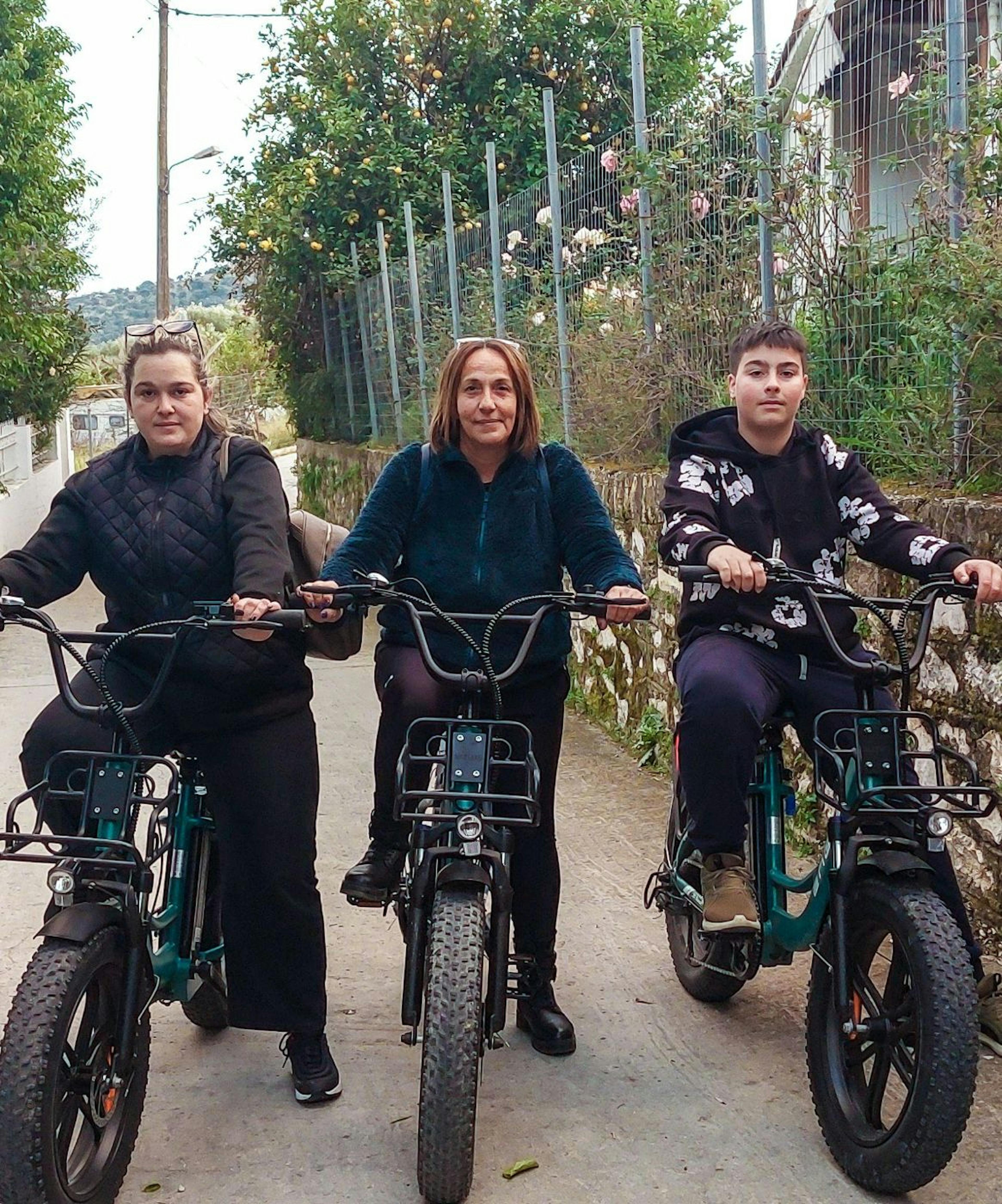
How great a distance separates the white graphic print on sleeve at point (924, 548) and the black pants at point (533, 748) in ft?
3.14

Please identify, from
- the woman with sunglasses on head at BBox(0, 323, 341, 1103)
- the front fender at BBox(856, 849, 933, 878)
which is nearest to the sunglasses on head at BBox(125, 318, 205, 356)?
the woman with sunglasses on head at BBox(0, 323, 341, 1103)

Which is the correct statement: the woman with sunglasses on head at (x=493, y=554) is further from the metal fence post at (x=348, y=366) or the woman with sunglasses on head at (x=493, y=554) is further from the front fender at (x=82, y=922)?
the metal fence post at (x=348, y=366)

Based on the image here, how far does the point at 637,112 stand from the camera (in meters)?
7.62

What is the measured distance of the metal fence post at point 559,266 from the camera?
8852 mm

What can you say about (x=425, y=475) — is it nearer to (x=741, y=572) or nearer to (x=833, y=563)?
(x=741, y=572)

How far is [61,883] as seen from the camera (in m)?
3.20

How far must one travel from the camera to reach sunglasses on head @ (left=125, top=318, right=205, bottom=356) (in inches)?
151

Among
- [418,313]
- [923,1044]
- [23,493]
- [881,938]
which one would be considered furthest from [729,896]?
[23,493]

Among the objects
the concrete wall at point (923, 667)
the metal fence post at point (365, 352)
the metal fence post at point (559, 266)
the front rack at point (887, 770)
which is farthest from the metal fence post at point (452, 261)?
the front rack at point (887, 770)

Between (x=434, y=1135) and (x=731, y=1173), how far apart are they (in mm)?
753

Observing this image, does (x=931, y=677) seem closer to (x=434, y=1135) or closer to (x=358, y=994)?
(x=358, y=994)

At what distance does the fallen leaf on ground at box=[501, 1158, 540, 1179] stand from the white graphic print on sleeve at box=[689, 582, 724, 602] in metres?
1.48

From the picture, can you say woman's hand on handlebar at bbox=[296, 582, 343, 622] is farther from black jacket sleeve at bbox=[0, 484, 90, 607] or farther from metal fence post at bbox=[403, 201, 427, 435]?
metal fence post at bbox=[403, 201, 427, 435]

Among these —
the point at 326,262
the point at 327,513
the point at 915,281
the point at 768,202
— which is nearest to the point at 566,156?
the point at 326,262
